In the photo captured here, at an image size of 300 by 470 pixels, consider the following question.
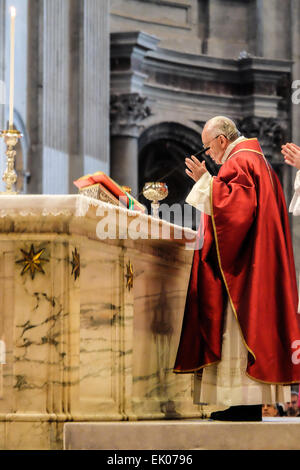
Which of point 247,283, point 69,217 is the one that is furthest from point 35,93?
point 69,217

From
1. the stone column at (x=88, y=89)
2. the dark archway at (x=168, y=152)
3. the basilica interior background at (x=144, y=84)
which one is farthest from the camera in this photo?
the dark archway at (x=168, y=152)

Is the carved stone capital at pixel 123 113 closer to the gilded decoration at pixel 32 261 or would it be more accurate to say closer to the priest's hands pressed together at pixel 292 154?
the priest's hands pressed together at pixel 292 154

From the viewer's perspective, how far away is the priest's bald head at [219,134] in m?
4.89

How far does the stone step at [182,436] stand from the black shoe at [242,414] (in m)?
0.23

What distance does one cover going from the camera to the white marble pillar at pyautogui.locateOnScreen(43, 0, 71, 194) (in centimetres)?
1163

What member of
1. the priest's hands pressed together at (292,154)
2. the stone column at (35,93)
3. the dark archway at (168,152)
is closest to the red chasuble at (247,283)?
the priest's hands pressed together at (292,154)

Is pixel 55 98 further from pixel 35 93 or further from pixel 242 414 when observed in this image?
pixel 242 414

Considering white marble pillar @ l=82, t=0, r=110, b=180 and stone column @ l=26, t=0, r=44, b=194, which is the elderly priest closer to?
stone column @ l=26, t=0, r=44, b=194

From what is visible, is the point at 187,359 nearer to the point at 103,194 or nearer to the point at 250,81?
the point at 103,194

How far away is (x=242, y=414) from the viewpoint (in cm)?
455

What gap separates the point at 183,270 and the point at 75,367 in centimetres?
115

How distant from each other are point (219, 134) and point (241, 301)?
91cm

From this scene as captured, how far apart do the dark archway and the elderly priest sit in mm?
10339
